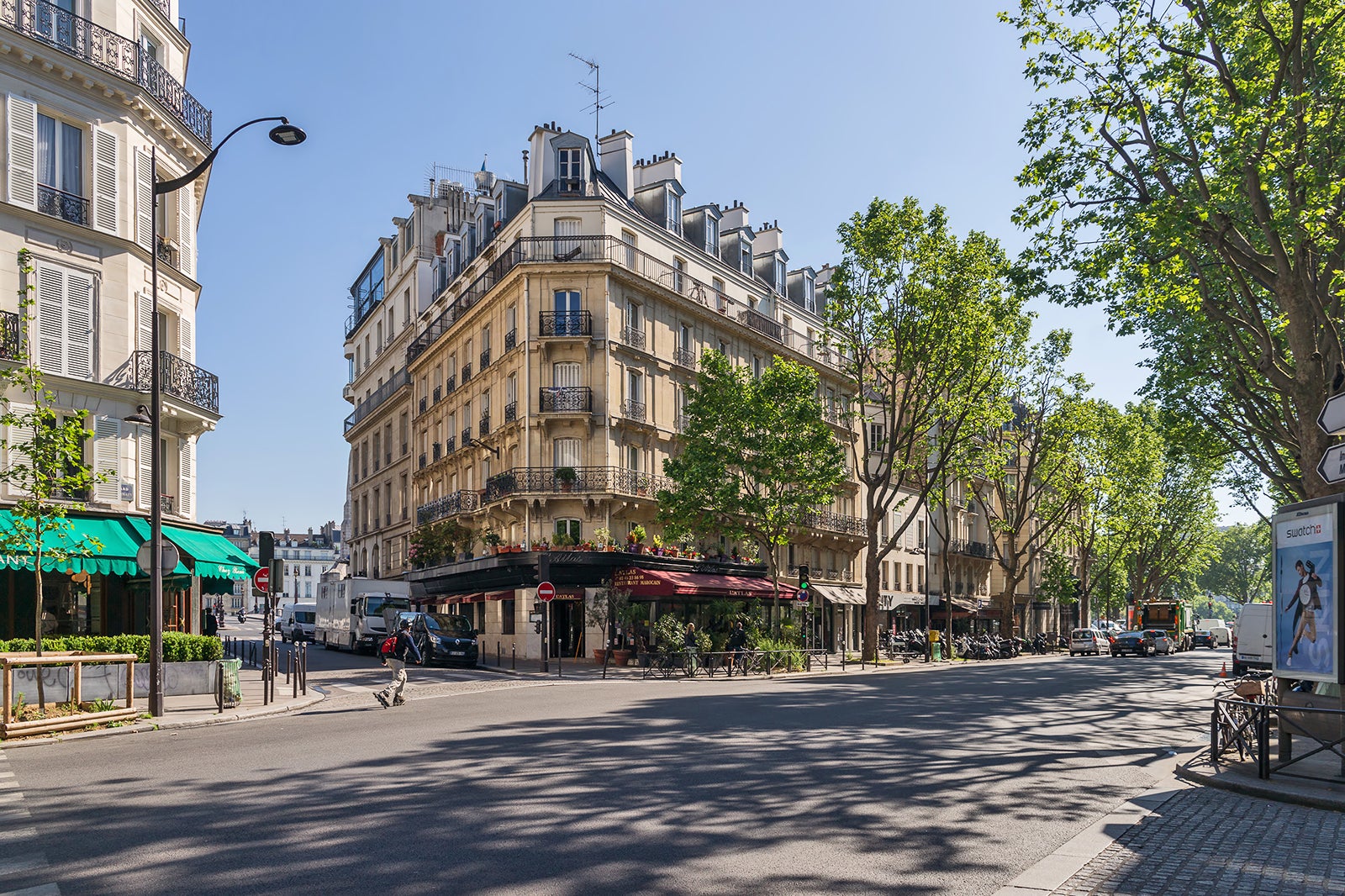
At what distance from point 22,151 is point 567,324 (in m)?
19.8

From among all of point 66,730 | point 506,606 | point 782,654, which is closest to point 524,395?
point 506,606

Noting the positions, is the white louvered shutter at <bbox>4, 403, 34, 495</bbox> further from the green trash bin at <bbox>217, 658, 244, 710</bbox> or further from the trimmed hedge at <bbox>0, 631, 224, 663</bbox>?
the green trash bin at <bbox>217, 658, 244, 710</bbox>

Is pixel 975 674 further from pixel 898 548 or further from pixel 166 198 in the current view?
pixel 898 548

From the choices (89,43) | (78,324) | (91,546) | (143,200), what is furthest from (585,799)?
(89,43)

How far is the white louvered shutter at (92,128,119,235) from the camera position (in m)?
21.5

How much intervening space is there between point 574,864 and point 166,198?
A: 22.9m

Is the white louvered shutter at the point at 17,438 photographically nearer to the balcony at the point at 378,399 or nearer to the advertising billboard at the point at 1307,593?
the advertising billboard at the point at 1307,593

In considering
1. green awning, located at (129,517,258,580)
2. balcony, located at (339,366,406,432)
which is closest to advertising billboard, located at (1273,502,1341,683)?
green awning, located at (129,517,258,580)

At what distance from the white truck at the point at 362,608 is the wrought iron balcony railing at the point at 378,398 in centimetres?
1100

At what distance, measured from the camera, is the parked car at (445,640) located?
1291 inches

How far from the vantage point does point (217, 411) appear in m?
24.5

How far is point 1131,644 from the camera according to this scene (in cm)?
5262

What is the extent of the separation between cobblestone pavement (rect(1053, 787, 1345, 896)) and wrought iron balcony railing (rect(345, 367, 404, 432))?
46409 mm

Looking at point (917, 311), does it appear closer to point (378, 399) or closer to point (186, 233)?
point (186, 233)
